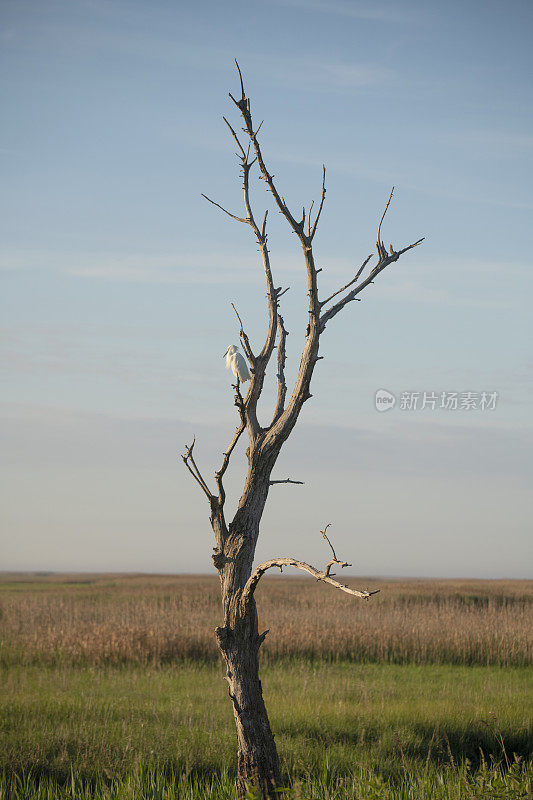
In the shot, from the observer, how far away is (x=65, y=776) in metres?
7.32

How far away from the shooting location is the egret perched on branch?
21.5 ft

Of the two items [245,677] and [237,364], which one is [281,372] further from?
[245,677]

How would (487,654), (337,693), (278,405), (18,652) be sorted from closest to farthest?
(278,405) < (337,693) < (18,652) < (487,654)

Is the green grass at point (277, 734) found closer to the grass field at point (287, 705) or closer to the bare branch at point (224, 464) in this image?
the grass field at point (287, 705)

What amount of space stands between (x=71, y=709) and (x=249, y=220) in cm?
784

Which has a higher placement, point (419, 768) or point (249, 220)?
point (249, 220)

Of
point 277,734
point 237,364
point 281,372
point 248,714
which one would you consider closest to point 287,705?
point 277,734

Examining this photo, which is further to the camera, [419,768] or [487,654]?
[487,654]

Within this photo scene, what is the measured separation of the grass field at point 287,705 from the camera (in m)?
6.94

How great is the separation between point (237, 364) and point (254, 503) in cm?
183

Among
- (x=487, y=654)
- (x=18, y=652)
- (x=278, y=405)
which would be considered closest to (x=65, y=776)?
(x=278, y=405)

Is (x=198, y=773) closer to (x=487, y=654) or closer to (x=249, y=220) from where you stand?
(x=249, y=220)

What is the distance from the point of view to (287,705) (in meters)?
10.2

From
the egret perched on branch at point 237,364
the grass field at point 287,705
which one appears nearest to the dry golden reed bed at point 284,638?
the grass field at point 287,705
